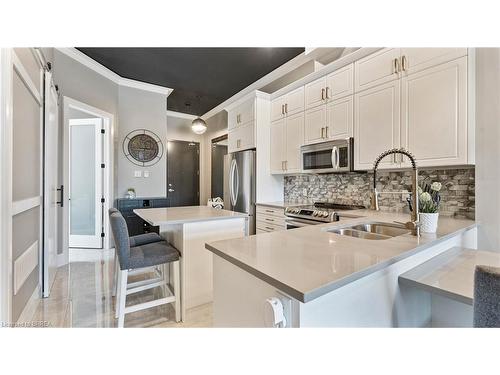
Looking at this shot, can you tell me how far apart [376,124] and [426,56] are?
0.61m

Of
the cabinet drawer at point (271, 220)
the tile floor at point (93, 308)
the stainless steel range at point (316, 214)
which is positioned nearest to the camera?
the tile floor at point (93, 308)

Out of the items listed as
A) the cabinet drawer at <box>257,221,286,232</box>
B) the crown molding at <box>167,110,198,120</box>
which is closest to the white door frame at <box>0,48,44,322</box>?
the cabinet drawer at <box>257,221,286,232</box>

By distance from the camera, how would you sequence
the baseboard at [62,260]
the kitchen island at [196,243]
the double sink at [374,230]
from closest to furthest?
the double sink at [374,230], the kitchen island at [196,243], the baseboard at [62,260]

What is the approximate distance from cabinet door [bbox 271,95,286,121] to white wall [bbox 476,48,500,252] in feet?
6.78

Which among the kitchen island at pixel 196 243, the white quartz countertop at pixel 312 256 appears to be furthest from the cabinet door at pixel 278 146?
the white quartz countertop at pixel 312 256

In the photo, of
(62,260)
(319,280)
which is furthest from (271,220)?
(62,260)

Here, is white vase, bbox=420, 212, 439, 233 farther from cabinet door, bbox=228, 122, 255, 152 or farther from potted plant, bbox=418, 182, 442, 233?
cabinet door, bbox=228, 122, 255, 152

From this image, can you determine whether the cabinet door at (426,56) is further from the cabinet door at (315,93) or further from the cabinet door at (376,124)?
the cabinet door at (315,93)

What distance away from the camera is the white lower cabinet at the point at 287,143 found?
310 cm

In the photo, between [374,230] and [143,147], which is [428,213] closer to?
[374,230]

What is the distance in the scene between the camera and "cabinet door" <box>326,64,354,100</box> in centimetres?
244

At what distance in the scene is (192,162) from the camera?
237 inches

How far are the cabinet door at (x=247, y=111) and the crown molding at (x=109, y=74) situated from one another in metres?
1.59
